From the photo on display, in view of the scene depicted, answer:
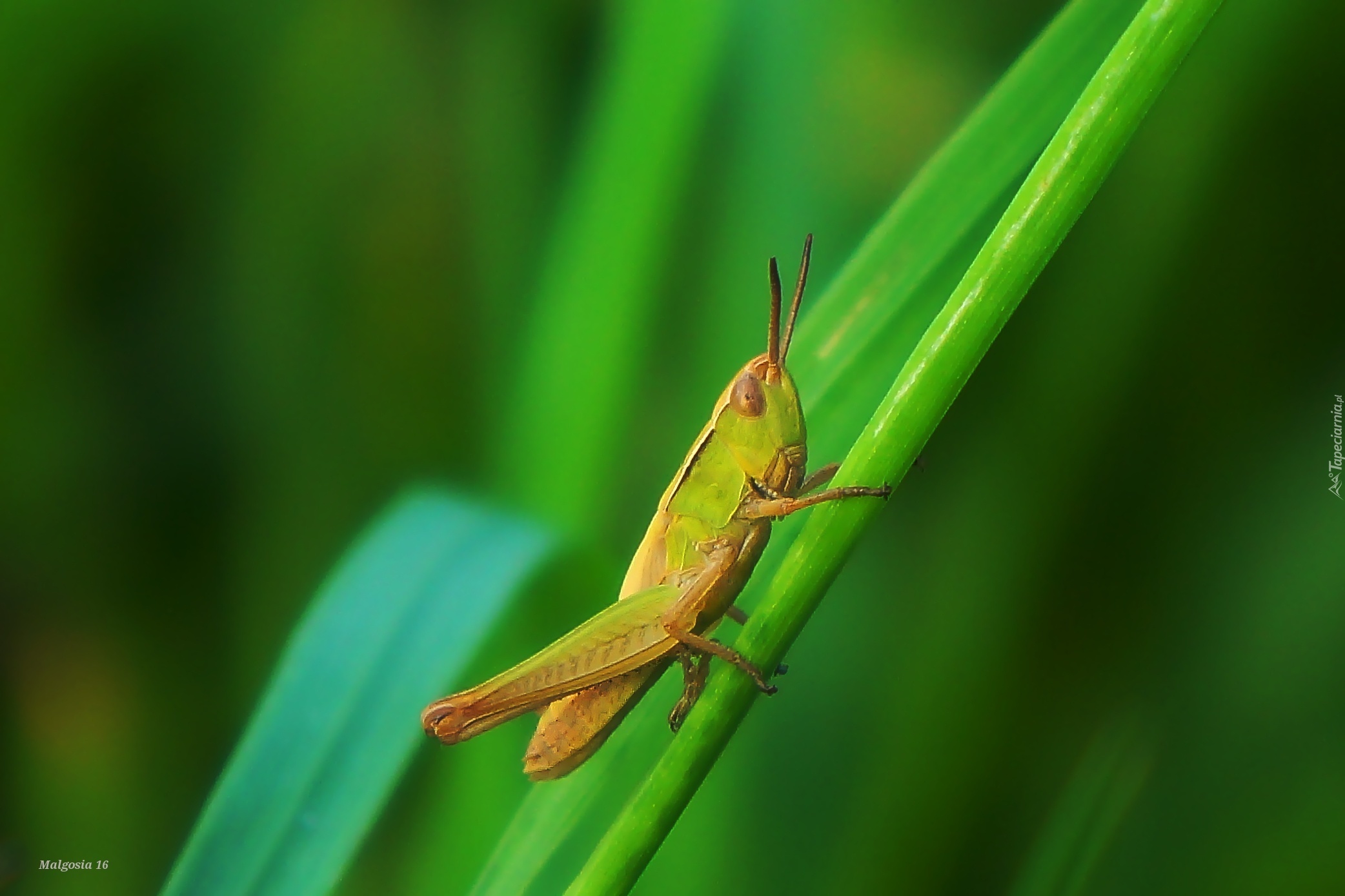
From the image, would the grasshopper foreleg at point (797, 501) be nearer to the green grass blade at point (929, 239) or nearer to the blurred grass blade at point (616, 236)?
the green grass blade at point (929, 239)

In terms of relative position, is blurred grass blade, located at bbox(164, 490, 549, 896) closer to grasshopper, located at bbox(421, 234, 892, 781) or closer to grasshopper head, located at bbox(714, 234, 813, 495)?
grasshopper, located at bbox(421, 234, 892, 781)

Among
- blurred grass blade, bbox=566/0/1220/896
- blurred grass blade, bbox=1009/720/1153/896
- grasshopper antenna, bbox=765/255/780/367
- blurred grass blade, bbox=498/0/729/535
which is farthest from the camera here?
blurred grass blade, bbox=498/0/729/535

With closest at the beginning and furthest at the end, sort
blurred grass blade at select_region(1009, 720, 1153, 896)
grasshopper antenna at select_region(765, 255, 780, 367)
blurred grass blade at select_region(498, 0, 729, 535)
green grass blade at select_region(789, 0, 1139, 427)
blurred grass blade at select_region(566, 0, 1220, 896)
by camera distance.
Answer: blurred grass blade at select_region(566, 0, 1220, 896) < grasshopper antenna at select_region(765, 255, 780, 367) < green grass blade at select_region(789, 0, 1139, 427) < blurred grass blade at select_region(1009, 720, 1153, 896) < blurred grass blade at select_region(498, 0, 729, 535)

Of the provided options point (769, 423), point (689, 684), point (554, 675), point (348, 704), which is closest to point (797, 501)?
point (769, 423)

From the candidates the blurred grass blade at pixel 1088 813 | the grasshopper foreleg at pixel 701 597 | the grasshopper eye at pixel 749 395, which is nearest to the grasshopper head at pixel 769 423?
the grasshopper eye at pixel 749 395

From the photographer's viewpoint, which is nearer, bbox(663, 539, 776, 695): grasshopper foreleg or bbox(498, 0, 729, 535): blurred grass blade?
bbox(663, 539, 776, 695): grasshopper foreleg

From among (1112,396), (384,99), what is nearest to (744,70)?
(384,99)

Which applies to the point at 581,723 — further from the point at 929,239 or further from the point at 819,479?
the point at 929,239

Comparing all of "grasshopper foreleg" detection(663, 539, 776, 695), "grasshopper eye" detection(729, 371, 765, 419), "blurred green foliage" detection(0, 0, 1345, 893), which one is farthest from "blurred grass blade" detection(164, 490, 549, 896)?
"grasshopper eye" detection(729, 371, 765, 419)
